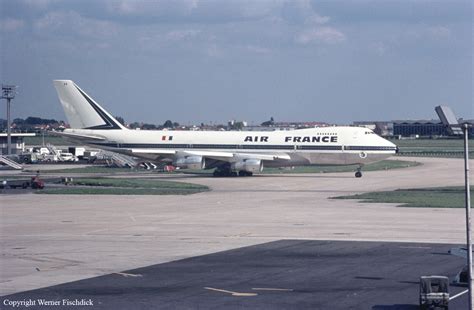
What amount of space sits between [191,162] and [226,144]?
3.90m

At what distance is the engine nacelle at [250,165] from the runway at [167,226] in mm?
15888

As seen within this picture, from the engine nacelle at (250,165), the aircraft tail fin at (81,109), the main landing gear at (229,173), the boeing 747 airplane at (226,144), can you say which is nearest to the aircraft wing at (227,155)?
the boeing 747 airplane at (226,144)

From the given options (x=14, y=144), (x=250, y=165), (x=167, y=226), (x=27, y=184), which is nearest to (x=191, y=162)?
(x=250, y=165)

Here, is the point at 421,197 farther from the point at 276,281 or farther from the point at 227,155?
the point at 276,281

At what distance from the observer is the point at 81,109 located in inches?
3216

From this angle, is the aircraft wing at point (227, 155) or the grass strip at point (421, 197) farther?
the aircraft wing at point (227, 155)

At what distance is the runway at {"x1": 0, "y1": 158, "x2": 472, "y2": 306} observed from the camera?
27.2 metres

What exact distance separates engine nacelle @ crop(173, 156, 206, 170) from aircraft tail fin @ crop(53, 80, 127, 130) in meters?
8.04

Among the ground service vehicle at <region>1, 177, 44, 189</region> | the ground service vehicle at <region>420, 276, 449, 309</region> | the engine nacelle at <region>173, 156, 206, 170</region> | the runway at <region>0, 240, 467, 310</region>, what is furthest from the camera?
the engine nacelle at <region>173, 156, 206, 170</region>

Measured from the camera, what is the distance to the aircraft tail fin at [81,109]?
8169 centimetres

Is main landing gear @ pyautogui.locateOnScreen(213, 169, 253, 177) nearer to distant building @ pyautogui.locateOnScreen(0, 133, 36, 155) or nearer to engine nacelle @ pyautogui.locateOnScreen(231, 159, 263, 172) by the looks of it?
engine nacelle @ pyautogui.locateOnScreen(231, 159, 263, 172)

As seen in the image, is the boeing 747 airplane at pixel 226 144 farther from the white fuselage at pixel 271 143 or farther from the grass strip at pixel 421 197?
the grass strip at pixel 421 197

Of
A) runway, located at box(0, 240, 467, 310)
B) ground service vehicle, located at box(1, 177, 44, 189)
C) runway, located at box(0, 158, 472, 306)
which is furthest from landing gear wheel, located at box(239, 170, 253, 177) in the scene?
runway, located at box(0, 240, 467, 310)

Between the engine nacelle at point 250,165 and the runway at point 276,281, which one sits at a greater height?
the engine nacelle at point 250,165
